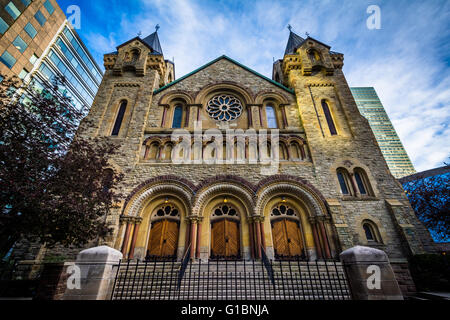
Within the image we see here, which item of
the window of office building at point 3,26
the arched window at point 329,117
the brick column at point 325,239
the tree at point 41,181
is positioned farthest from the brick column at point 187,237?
the window of office building at point 3,26

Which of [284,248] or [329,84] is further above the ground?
[329,84]

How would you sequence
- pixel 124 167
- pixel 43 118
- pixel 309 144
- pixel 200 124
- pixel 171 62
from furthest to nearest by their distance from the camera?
pixel 171 62
pixel 200 124
pixel 309 144
pixel 124 167
pixel 43 118

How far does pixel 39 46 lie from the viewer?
70.5 feet

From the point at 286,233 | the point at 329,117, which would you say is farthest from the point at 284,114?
the point at 286,233

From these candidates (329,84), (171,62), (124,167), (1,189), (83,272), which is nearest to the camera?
(83,272)

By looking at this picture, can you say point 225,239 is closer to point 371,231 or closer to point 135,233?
point 135,233

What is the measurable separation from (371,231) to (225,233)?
737cm

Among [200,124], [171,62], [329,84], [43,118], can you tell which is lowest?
[43,118]
